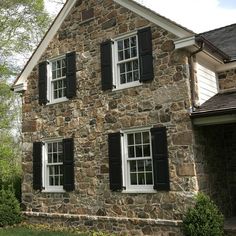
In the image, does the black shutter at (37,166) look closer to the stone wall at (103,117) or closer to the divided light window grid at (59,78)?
the stone wall at (103,117)

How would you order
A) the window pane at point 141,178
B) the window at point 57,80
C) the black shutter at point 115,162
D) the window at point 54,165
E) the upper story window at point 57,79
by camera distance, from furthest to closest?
the window at point 57,80, the upper story window at point 57,79, the window at point 54,165, the black shutter at point 115,162, the window pane at point 141,178

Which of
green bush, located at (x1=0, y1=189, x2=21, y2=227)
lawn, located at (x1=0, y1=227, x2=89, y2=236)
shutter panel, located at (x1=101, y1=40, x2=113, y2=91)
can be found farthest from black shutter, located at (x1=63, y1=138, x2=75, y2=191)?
green bush, located at (x1=0, y1=189, x2=21, y2=227)

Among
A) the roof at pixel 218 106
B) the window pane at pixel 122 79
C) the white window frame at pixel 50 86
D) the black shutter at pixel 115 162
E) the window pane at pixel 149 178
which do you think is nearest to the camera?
the roof at pixel 218 106

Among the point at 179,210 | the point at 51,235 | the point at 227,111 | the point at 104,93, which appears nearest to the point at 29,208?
the point at 51,235

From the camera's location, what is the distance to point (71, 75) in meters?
12.0

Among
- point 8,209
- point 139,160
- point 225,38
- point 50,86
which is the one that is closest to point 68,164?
point 139,160

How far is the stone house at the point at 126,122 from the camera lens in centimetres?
938

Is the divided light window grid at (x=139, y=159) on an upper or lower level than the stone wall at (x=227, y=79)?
lower

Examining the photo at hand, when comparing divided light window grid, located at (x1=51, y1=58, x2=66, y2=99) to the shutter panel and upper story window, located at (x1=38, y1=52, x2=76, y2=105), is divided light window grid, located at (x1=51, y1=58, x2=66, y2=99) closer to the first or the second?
upper story window, located at (x1=38, y1=52, x2=76, y2=105)

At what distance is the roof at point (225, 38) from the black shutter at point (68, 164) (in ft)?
18.9

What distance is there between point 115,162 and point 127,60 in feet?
9.86

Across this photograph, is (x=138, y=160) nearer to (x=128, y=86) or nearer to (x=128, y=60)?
(x=128, y=86)

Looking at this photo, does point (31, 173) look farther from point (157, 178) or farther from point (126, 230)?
point (157, 178)

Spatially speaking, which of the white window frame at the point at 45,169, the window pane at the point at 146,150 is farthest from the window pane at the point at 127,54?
the white window frame at the point at 45,169
